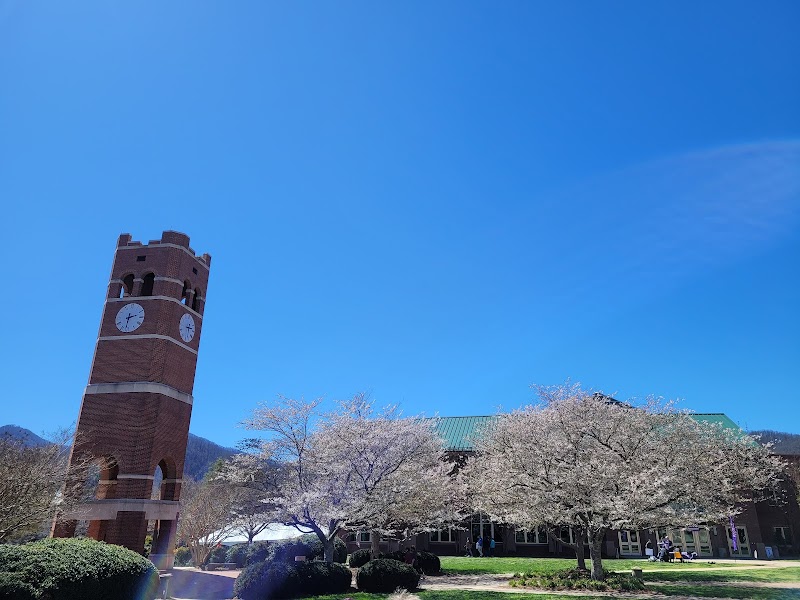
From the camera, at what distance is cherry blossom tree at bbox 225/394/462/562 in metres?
21.7

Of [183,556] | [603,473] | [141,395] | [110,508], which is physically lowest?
[183,556]

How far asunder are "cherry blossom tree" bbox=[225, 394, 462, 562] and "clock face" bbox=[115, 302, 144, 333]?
947cm

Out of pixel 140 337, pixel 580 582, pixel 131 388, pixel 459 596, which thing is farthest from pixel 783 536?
pixel 140 337

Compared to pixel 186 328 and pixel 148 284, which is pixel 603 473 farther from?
pixel 148 284

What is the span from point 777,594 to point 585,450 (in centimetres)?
709

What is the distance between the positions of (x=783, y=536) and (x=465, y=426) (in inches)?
976

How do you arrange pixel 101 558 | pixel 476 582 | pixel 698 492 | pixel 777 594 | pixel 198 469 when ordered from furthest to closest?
pixel 198 469 < pixel 476 582 < pixel 698 492 < pixel 777 594 < pixel 101 558

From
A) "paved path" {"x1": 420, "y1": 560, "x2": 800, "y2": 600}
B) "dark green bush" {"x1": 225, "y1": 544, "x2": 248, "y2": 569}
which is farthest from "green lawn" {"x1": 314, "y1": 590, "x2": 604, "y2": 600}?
"dark green bush" {"x1": 225, "y1": 544, "x2": 248, "y2": 569}

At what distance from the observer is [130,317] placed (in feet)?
99.9

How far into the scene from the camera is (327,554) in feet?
71.2

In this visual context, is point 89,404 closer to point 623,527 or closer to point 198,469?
point 623,527

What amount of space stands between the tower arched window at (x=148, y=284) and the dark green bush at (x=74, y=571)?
1953 cm

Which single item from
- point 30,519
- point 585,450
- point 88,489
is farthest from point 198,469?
point 585,450

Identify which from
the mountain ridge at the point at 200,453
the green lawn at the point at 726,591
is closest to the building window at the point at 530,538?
the green lawn at the point at 726,591
